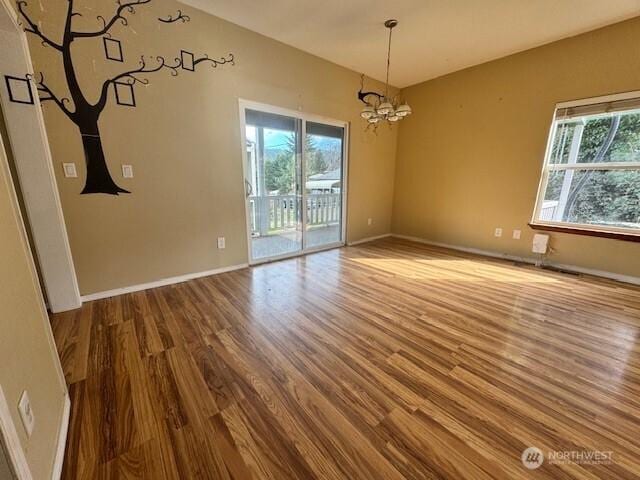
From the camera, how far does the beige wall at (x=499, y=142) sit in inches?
114

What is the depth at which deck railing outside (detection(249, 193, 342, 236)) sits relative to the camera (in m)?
3.72

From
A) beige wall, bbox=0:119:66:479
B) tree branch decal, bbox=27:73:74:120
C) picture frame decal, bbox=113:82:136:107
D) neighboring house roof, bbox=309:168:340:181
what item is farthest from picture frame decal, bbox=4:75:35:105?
neighboring house roof, bbox=309:168:340:181

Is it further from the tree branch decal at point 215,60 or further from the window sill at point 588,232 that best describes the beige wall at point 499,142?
the tree branch decal at point 215,60

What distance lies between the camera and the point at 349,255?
3.96 m

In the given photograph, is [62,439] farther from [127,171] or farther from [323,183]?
[323,183]

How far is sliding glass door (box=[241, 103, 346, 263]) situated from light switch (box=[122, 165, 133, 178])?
1.14m

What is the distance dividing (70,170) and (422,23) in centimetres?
367

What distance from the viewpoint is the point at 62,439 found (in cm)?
110

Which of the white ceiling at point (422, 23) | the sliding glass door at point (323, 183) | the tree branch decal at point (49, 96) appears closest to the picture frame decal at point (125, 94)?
the tree branch decal at point (49, 96)

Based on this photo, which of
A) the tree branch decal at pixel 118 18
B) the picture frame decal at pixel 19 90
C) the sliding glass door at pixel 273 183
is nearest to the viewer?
the picture frame decal at pixel 19 90

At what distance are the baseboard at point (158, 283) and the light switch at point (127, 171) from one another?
1.09 m

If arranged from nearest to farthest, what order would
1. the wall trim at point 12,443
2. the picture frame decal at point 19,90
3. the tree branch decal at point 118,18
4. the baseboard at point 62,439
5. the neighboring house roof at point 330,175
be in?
the wall trim at point 12,443, the baseboard at point 62,439, the picture frame decal at point 19,90, the tree branch decal at point 118,18, the neighboring house roof at point 330,175

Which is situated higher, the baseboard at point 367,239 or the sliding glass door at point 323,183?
the sliding glass door at point 323,183

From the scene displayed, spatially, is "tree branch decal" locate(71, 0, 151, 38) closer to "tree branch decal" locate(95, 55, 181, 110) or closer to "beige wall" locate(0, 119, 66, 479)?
"tree branch decal" locate(95, 55, 181, 110)
